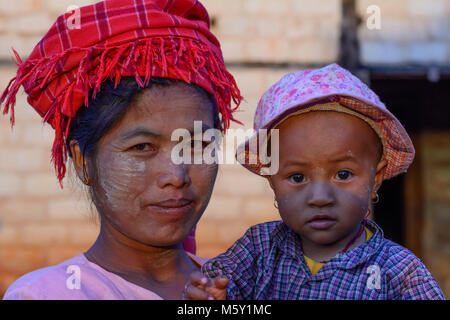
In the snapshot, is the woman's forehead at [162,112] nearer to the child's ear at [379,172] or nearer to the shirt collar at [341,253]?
the shirt collar at [341,253]

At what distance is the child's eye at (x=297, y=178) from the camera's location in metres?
2.32

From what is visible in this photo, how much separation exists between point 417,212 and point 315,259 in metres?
5.71

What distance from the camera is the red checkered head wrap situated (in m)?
2.12

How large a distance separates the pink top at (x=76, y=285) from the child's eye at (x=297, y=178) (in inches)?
27.5

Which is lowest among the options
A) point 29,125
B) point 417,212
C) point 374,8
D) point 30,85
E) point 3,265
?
point 3,265

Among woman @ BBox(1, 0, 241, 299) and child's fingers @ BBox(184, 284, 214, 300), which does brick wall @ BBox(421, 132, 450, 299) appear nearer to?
woman @ BBox(1, 0, 241, 299)

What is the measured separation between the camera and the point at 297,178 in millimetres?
2330

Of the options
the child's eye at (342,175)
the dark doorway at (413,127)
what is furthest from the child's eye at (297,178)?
the dark doorway at (413,127)

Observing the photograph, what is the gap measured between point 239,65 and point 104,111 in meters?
4.24

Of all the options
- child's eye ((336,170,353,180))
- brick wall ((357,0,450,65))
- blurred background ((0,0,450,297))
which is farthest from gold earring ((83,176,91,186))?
brick wall ((357,0,450,65))

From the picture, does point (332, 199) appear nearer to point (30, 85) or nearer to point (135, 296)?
point (135, 296)

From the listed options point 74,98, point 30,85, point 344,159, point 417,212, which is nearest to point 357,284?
point 344,159

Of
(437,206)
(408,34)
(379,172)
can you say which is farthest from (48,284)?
(437,206)

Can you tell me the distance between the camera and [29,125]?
621cm
